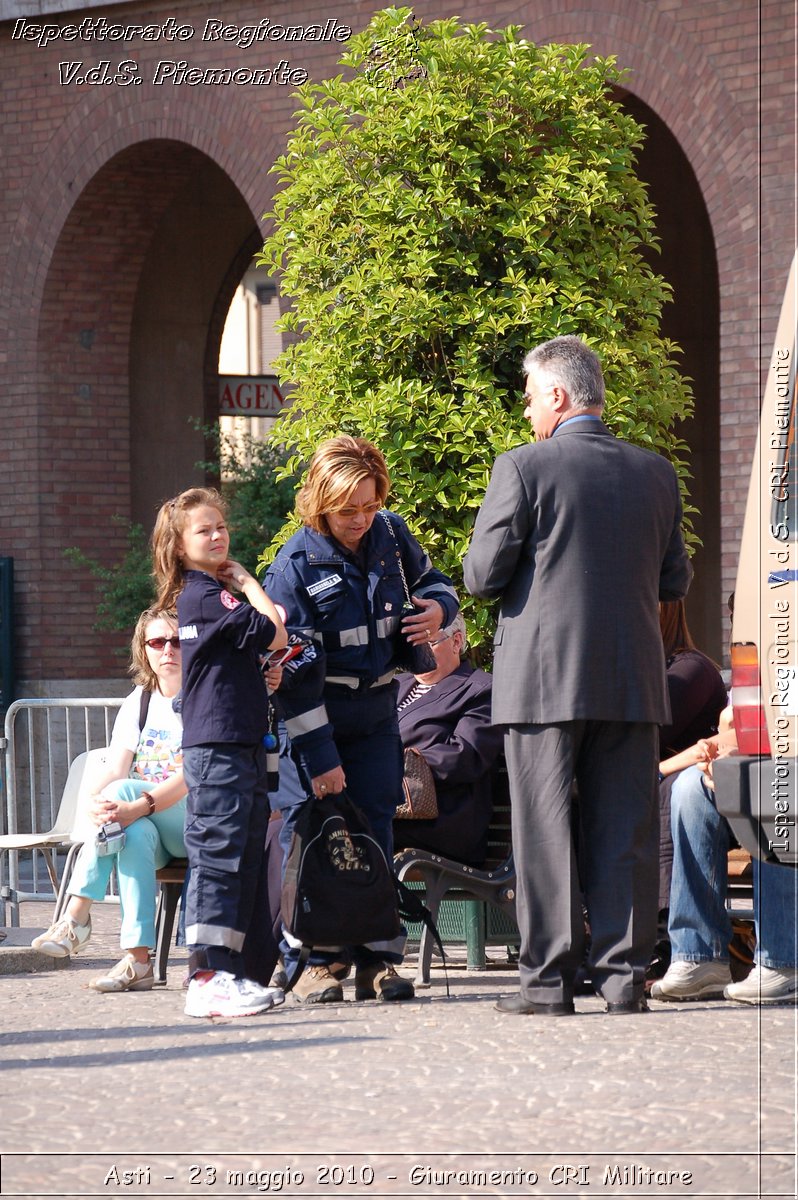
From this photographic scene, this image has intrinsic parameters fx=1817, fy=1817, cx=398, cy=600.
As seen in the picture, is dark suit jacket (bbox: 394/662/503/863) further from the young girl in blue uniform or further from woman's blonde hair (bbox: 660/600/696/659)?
the young girl in blue uniform

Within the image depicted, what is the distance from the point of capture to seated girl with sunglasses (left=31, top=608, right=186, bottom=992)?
278 inches

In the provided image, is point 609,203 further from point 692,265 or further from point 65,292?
point 692,265

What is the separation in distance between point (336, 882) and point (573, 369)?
1.94 metres

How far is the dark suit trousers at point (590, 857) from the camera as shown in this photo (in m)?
5.92

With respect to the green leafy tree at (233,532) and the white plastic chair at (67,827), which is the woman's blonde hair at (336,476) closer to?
the white plastic chair at (67,827)

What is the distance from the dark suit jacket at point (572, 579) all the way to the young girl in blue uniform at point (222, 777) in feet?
2.77

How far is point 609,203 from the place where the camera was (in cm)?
909

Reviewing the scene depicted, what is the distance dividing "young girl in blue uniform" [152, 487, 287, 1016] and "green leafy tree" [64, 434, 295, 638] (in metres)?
7.13

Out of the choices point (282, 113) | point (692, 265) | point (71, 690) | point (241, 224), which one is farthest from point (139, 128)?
point (692, 265)

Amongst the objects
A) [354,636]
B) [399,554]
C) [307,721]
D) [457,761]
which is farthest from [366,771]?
[399,554]

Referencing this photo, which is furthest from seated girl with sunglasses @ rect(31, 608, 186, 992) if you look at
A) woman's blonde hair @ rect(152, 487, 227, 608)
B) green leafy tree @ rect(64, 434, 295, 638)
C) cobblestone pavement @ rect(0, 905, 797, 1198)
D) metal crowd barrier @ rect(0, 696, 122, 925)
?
green leafy tree @ rect(64, 434, 295, 638)

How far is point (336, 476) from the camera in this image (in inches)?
253

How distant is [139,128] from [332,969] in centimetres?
Answer: 904

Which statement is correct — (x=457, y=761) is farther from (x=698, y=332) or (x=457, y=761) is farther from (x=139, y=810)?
(x=698, y=332)
